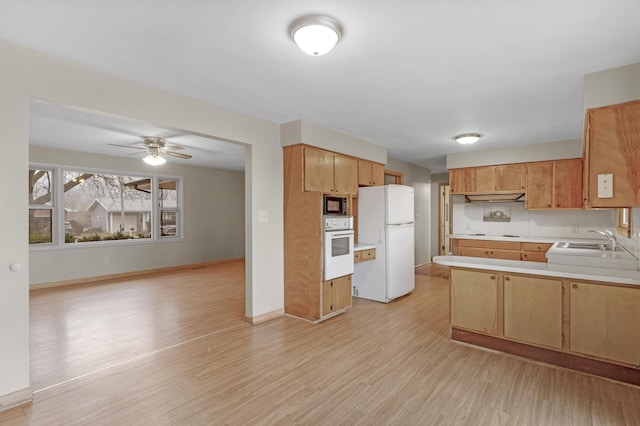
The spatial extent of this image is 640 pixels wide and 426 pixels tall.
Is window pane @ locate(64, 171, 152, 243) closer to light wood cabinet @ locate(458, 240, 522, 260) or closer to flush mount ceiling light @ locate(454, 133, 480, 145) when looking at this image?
flush mount ceiling light @ locate(454, 133, 480, 145)

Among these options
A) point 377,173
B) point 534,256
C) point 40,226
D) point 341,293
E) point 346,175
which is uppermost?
point 377,173

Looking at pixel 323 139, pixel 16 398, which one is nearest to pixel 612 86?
pixel 323 139

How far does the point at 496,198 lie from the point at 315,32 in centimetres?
509

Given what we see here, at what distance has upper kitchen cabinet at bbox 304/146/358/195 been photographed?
13.0 feet

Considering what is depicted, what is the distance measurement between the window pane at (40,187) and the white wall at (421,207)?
21.6ft

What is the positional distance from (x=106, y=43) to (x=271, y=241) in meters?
2.46

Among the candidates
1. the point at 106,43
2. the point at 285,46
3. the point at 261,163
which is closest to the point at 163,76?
the point at 106,43

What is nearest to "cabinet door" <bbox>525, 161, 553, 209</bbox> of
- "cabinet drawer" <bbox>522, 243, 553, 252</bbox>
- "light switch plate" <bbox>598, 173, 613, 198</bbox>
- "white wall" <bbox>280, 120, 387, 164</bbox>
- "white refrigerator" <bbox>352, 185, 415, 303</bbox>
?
"cabinet drawer" <bbox>522, 243, 553, 252</bbox>

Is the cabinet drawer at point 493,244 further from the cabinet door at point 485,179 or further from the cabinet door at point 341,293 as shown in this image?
the cabinet door at point 341,293

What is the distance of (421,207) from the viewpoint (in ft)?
24.7

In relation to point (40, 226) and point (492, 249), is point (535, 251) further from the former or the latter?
point (40, 226)

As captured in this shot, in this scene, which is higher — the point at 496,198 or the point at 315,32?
the point at 315,32

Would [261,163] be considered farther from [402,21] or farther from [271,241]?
[402,21]

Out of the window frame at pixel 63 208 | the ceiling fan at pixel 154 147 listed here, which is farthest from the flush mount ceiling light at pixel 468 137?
the window frame at pixel 63 208
